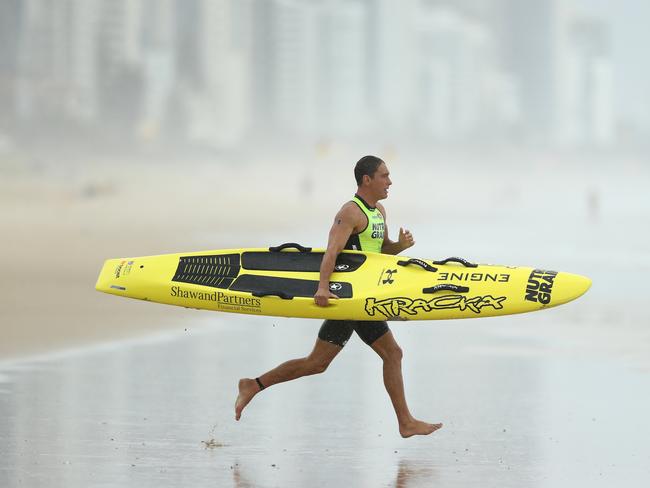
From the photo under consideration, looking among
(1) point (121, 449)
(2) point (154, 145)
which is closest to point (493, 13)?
(2) point (154, 145)

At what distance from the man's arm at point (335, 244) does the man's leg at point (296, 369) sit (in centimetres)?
28

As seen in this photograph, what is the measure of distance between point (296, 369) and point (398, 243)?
0.97 metres

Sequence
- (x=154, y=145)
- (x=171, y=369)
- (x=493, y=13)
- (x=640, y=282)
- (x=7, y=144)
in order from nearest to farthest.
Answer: (x=171, y=369)
(x=640, y=282)
(x=7, y=144)
(x=154, y=145)
(x=493, y=13)

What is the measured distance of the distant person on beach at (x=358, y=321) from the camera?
832 centimetres

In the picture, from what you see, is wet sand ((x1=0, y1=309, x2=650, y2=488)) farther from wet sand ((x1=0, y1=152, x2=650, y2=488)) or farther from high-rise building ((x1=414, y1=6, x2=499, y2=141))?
high-rise building ((x1=414, y1=6, x2=499, y2=141))

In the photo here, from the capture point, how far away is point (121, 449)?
311 inches

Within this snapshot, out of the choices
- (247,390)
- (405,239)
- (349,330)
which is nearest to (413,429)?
(349,330)

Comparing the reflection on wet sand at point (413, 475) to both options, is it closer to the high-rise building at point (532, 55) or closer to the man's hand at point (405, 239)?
the man's hand at point (405, 239)

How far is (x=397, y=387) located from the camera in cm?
842

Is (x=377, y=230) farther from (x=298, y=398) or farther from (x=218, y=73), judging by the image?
(x=218, y=73)

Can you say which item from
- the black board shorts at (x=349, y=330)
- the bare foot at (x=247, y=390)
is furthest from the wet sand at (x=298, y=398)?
the black board shorts at (x=349, y=330)

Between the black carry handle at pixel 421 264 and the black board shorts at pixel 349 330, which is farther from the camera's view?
the black carry handle at pixel 421 264

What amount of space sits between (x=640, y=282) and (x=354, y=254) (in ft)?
51.2

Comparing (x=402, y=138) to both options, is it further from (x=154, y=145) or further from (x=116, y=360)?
(x=116, y=360)
